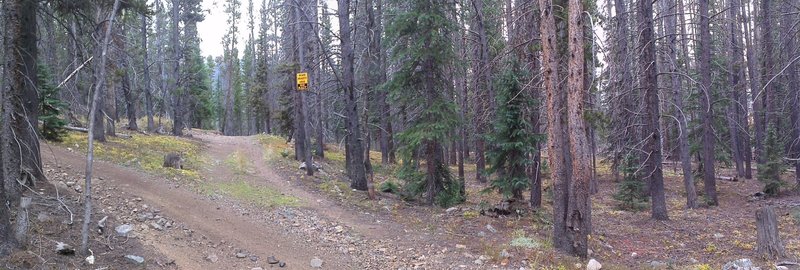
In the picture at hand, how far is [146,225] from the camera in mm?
9172

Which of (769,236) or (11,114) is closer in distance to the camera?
(11,114)

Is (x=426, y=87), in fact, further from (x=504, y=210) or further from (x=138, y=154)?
(x=138, y=154)

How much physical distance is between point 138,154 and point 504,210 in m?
11.7

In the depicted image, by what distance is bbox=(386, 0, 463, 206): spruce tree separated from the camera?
13031 millimetres

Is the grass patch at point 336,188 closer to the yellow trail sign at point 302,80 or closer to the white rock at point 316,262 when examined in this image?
the yellow trail sign at point 302,80

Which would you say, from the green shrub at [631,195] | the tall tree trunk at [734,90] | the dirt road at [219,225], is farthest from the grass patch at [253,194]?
the tall tree trunk at [734,90]

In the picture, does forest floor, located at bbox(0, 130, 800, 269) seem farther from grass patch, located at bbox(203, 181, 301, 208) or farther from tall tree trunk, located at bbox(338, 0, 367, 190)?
tall tree trunk, located at bbox(338, 0, 367, 190)

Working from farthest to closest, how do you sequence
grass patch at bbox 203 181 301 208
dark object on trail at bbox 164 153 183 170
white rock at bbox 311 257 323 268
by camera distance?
dark object on trail at bbox 164 153 183 170
grass patch at bbox 203 181 301 208
white rock at bbox 311 257 323 268

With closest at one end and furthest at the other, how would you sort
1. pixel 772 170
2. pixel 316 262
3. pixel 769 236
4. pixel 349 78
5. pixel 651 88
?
1. pixel 316 262
2. pixel 769 236
3. pixel 651 88
4. pixel 349 78
5. pixel 772 170

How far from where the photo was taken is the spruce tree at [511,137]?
13164mm

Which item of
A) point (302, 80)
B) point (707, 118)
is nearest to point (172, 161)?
point (302, 80)

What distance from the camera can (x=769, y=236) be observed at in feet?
30.0

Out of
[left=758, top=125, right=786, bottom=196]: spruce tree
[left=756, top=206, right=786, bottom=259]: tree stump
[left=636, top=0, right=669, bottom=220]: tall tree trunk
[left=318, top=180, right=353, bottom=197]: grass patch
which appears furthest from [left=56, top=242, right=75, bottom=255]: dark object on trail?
[left=758, top=125, right=786, bottom=196]: spruce tree

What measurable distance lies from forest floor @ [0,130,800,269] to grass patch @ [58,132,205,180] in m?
0.08
